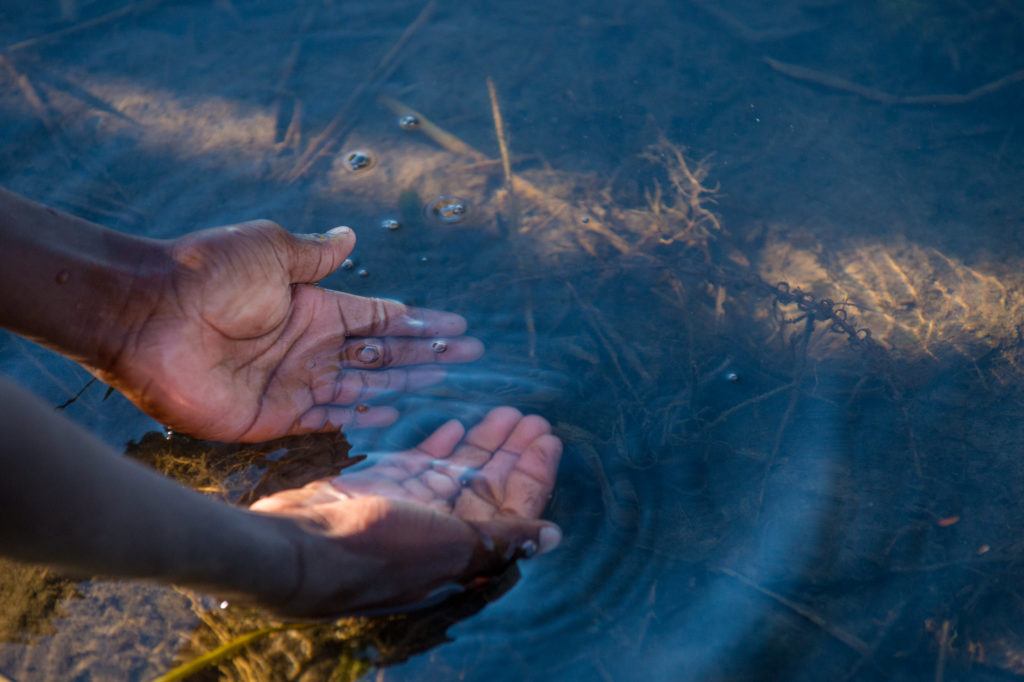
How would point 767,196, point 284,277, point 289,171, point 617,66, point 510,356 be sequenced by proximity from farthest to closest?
1. point 617,66
2. point 289,171
3. point 767,196
4. point 510,356
5. point 284,277

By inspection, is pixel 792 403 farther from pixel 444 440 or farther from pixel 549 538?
pixel 444 440

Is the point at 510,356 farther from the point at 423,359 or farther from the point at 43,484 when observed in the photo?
the point at 43,484

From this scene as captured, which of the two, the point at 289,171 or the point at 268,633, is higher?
the point at 289,171

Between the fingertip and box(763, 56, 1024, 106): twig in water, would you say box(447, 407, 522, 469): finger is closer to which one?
the fingertip

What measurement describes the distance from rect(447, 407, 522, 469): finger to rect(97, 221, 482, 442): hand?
0.29 m

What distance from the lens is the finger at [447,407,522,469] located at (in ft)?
9.25

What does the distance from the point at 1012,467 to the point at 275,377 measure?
2.44 metres

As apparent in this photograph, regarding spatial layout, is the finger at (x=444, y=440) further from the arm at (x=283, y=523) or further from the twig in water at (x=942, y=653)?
the twig in water at (x=942, y=653)

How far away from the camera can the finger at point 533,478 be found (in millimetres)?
2629

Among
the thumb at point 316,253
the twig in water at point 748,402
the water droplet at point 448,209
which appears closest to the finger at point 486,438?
the twig in water at point 748,402

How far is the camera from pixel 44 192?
372 cm

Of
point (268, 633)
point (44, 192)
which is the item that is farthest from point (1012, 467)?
point (44, 192)

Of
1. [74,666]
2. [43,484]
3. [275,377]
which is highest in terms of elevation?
[43,484]

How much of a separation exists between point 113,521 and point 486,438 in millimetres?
1353
